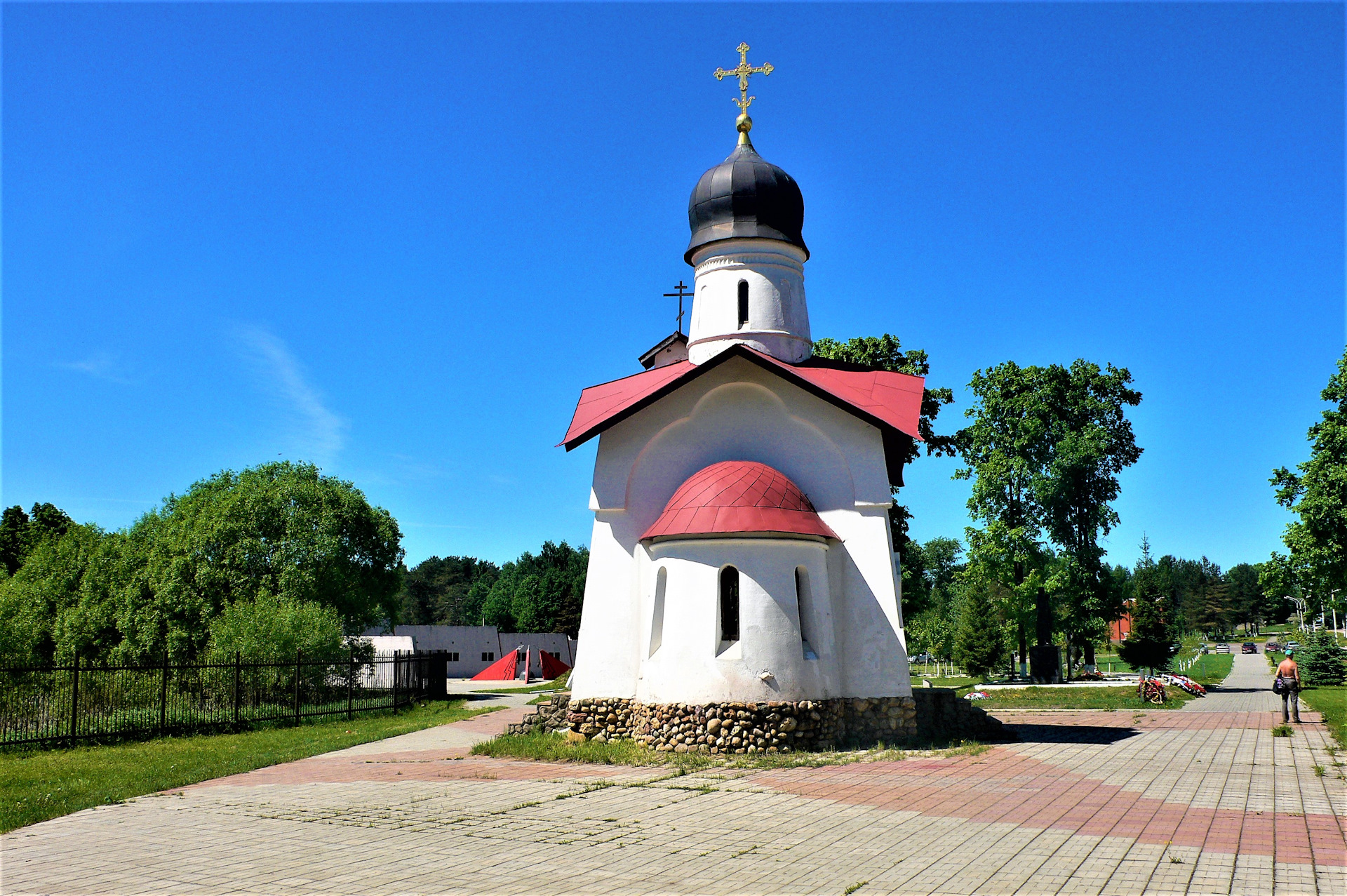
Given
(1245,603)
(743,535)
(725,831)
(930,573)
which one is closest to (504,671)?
(743,535)

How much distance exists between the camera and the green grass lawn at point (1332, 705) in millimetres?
17547

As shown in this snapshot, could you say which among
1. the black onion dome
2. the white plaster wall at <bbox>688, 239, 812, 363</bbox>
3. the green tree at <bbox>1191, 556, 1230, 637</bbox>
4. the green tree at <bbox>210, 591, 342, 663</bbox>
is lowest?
the green tree at <bbox>1191, 556, 1230, 637</bbox>

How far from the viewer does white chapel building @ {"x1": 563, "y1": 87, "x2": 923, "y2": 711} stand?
1528 centimetres

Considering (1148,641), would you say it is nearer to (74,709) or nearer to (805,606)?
(805,606)

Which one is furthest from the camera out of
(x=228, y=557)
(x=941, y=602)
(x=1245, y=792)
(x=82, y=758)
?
(x=941, y=602)

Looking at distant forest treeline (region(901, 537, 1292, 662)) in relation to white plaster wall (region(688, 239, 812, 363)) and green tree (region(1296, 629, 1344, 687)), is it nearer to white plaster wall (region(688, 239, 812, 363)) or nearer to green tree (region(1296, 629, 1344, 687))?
green tree (region(1296, 629, 1344, 687))

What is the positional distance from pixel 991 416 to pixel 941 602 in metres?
53.1

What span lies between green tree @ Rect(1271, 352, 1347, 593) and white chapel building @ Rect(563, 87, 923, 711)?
14.6 metres

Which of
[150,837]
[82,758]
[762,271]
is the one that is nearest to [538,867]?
[150,837]

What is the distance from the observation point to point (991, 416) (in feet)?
113

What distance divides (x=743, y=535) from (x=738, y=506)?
21.7 inches

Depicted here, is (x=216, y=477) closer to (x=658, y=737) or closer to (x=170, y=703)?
(x=170, y=703)

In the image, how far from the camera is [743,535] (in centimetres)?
1525

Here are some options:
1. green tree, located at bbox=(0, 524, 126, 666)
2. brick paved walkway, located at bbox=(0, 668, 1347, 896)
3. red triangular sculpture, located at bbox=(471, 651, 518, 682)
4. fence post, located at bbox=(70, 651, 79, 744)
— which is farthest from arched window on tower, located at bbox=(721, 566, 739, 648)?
red triangular sculpture, located at bbox=(471, 651, 518, 682)
